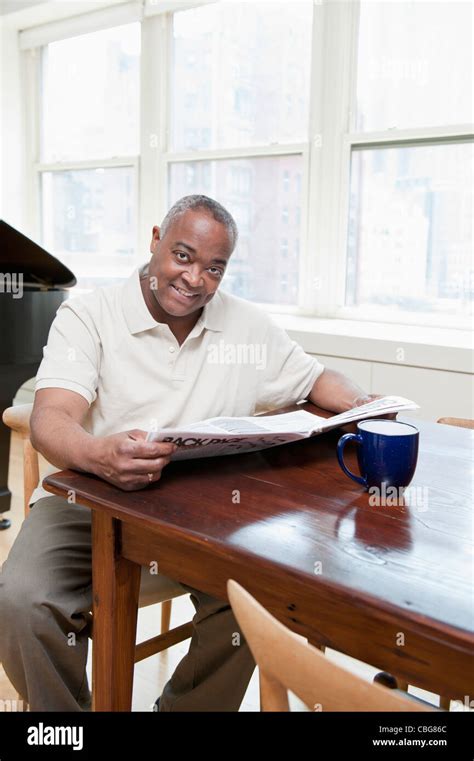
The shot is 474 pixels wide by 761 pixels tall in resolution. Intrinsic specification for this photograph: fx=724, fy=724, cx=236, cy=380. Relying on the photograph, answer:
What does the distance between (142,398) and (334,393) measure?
1.43 feet

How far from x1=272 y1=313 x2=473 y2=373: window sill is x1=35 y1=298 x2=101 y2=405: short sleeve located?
163 cm

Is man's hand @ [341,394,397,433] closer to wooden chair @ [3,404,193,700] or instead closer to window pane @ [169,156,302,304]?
wooden chair @ [3,404,193,700]

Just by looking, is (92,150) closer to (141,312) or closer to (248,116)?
(248,116)

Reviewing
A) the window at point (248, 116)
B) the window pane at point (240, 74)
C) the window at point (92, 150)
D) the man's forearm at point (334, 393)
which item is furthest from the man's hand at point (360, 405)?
the window at point (92, 150)

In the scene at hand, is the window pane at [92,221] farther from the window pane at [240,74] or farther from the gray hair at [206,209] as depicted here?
the gray hair at [206,209]

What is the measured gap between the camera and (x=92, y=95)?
4.70m

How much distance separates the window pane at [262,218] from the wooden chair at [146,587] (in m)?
2.28

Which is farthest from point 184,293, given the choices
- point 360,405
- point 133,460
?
point 133,460

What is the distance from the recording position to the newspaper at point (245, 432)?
1.08m

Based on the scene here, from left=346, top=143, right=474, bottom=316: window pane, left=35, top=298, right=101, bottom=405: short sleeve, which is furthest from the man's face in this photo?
left=346, top=143, right=474, bottom=316: window pane

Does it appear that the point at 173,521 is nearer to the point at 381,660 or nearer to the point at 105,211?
the point at 381,660

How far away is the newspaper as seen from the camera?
1.08m

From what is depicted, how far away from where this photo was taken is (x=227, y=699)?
4.88 ft
